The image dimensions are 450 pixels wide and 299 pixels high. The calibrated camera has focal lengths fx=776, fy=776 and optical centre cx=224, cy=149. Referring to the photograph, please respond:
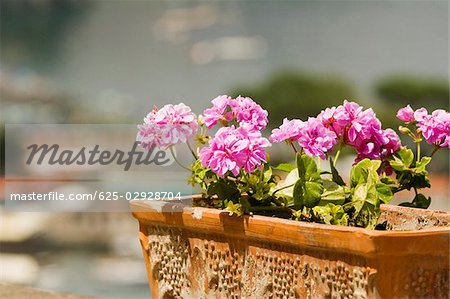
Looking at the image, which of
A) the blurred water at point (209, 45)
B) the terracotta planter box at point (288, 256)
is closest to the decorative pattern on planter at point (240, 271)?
the terracotta planter box at point (288, 256)

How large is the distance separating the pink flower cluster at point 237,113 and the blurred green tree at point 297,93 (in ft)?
48.7

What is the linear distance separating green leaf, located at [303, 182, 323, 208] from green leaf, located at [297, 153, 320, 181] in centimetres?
2

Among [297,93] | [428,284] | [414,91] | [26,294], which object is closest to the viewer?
[428,284]

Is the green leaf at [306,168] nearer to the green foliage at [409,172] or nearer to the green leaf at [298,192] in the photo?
the green leaf at [298,192]

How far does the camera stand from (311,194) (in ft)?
5.80

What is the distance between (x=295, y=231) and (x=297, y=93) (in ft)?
55.1

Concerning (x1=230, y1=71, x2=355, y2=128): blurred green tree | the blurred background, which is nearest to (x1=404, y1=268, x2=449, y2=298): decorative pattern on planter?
the blurred background

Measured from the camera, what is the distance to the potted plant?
1.51 m

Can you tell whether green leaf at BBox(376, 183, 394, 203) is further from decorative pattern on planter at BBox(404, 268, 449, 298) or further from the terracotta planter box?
decorative pattern on planter at BBox(404, 268, 449, 298)

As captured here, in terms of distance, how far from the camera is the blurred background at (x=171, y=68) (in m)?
17.7

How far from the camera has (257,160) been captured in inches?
69.7

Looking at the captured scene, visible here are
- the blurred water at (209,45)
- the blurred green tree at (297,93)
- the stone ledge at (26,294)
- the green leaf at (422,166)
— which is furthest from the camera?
the blurred water at (209,45)

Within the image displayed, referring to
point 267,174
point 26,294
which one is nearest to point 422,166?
point 267,174

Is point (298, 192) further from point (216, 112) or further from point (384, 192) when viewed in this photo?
point (216, 112)
